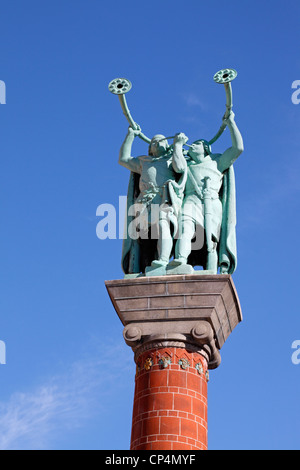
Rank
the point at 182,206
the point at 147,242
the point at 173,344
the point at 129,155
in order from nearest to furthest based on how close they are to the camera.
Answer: the point at 173,344, the point at 182,206, the point at 147,242, the point at 129,155

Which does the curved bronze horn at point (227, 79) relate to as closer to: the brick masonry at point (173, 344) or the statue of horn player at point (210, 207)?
the statue of horn player at point (210, 207)

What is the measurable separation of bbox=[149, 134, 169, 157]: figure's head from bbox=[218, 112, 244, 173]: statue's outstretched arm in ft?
3.92

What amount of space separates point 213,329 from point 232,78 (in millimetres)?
5621

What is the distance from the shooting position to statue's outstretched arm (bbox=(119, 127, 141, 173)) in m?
18.3

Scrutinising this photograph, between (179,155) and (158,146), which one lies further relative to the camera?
(158,146)

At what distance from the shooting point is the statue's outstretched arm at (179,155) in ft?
57.4

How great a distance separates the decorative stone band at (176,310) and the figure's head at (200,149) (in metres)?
3.42

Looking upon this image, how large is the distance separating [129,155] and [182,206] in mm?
1967

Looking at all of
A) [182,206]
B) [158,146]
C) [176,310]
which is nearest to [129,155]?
[158,146]

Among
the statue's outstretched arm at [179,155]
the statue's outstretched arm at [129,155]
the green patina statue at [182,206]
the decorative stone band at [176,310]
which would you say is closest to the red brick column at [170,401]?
the decorative stone band at [176,310]

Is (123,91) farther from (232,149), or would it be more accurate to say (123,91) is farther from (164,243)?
(164,243)

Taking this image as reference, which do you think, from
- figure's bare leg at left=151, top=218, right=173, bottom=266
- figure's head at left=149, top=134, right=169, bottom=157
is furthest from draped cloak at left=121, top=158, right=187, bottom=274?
figure's head at left=149, top=134, right=169, bottom=157

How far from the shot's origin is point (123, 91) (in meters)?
18.8
